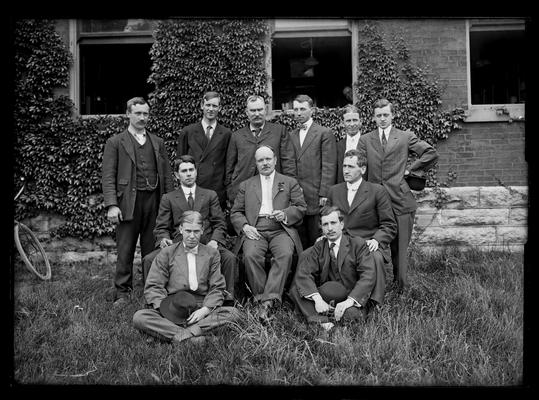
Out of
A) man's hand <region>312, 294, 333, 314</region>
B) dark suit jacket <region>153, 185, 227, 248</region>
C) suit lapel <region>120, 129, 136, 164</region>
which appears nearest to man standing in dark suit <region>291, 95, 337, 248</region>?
dark suit jacket <region>153, 185, 227, 248</region>

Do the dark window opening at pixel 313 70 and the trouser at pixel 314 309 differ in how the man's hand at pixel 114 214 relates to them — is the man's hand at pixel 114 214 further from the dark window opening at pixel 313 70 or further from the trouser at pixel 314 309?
the dark window opening at pixel 313 70

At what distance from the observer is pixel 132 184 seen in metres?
6.29

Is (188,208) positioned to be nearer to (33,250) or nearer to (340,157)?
(340,157)

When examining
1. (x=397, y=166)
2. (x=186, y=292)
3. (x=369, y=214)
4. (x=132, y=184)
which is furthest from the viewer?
(x=132, y=184)

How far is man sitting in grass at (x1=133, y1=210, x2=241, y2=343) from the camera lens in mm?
4848

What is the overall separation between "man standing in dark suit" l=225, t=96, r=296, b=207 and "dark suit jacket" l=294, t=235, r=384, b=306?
1283mm

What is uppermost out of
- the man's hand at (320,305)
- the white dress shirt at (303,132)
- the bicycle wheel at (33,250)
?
the white dress shirt at (303,132)

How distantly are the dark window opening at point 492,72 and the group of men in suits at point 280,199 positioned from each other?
3.26m

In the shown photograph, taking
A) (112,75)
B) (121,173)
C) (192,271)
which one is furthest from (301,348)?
(112,75)

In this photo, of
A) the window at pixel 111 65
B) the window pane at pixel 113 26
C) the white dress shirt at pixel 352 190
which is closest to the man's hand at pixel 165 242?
the white dress shirt at pixel 352 190

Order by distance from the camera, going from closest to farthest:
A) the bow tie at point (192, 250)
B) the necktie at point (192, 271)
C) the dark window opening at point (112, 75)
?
the necktie at point (192, 271) < the bow tie at point (192, 250) < the dark window opening at point (112, 75)

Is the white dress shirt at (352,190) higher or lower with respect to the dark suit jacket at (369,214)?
higher

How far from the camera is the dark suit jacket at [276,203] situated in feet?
19.5

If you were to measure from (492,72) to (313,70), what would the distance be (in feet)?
9.31
